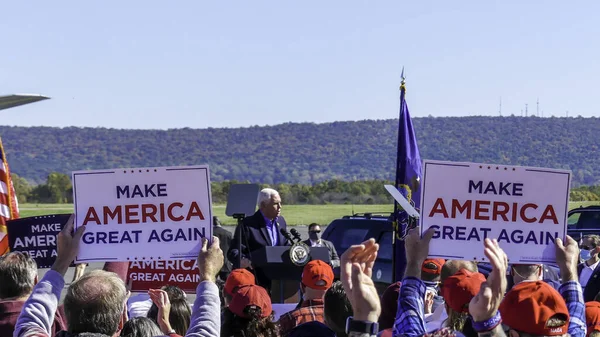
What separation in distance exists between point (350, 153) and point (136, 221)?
5787 inches

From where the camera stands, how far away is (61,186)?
6531 centimetres

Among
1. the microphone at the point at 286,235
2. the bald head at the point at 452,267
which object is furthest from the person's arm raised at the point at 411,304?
the microphone at the point at 286,235

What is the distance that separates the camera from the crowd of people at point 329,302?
3764 millimetres

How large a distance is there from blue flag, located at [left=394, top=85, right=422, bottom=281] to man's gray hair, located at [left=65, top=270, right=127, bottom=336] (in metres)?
5.76

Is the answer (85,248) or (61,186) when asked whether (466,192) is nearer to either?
(85,248)

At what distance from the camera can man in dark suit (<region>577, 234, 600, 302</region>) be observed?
9414mm

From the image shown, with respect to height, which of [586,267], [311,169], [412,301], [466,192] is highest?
[466,192]

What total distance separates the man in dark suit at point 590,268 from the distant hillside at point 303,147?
395 ft

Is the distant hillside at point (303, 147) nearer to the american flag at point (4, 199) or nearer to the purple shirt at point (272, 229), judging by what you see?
the purple shirt at point (272, 229)

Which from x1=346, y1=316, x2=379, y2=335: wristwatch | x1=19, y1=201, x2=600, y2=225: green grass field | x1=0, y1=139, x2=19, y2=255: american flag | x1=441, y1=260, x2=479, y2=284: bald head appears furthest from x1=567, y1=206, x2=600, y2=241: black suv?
x1=19, y1=201, x2=600, y2=225: green grass field

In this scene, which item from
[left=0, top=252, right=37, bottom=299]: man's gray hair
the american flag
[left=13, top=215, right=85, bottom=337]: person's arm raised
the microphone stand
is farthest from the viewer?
the american flag

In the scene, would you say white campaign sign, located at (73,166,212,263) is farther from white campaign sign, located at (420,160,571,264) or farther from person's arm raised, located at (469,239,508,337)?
person's arm raised, located at (469,239,508,337)

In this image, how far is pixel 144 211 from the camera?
5379 mm

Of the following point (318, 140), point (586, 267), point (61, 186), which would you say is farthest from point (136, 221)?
point (318, 140)
